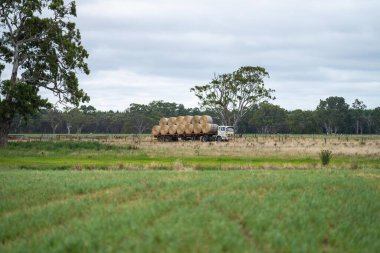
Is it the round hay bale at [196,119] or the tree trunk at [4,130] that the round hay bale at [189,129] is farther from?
the tree trunk at [4,130]

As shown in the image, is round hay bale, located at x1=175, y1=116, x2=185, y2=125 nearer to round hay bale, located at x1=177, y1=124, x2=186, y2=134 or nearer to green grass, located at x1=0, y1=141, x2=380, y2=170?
round hay bale, located at x1=177, y1=124, x2=186, y2=134

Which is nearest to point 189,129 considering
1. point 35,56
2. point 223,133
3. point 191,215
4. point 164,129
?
point 164,129

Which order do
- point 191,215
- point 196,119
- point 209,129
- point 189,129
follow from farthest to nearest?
point 189,129
point 196,119
point 209,129
point 191,215

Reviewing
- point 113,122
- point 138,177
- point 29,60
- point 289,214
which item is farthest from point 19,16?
point 113,122

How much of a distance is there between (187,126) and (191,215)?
181 feet

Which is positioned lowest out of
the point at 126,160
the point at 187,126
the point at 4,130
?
the point at 126,160

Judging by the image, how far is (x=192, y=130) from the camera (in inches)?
2623

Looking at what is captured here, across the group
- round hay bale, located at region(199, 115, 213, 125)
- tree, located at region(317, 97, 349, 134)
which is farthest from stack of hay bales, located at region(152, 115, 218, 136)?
tree, located at region(317, 97, 349, 134)

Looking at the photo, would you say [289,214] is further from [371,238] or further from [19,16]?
[19,16]

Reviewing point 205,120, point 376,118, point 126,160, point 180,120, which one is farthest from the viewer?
point 376,118

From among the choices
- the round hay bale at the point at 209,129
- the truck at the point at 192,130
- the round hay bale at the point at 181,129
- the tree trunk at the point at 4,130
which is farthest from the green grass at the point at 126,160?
the round hay bale at the point at 181,129

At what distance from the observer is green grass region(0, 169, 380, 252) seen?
1040 centimetres

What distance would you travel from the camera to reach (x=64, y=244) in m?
10.6

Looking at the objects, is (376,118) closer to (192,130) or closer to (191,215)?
(192,130)
